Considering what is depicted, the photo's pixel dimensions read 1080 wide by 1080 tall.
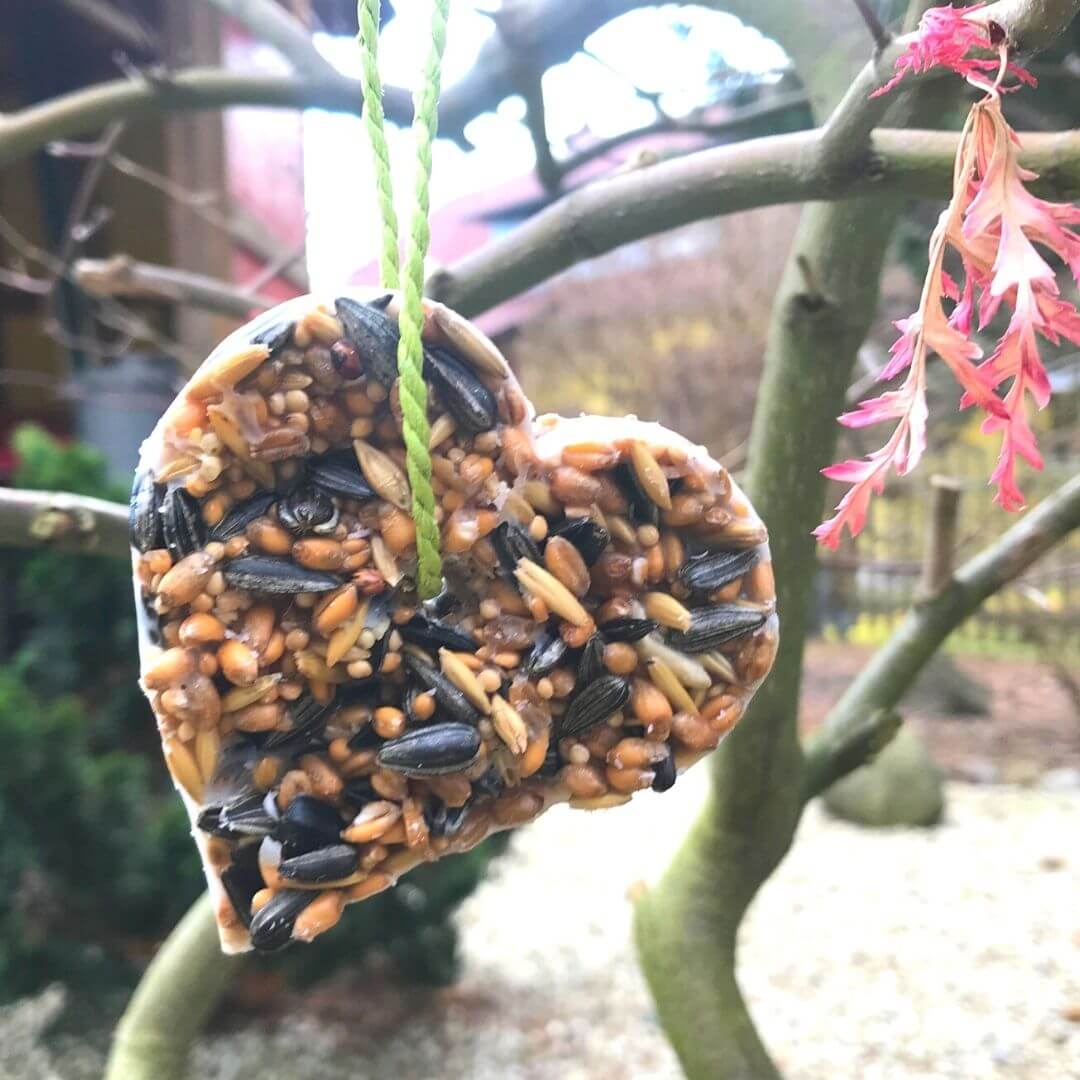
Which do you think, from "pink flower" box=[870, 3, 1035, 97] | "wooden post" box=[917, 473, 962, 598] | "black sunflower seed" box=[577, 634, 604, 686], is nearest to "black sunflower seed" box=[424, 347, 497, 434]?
"black sunflower seed" box=[577, 634, 604, 686]

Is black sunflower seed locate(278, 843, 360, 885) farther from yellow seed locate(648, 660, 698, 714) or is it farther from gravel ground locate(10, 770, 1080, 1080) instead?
gravel ground locate(10, 770, 1080, 1080)

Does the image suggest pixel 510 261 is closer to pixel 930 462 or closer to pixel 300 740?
pixel 300 740

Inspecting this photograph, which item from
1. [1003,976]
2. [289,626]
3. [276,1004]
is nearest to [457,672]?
[289,626]

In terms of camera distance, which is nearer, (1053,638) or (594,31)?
(594,31)

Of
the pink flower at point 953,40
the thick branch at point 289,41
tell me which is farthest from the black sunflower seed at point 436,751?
the thick branch at point 289,41

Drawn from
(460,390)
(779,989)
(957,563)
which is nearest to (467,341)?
(460,390)

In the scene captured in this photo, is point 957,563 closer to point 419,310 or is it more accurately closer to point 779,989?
point 779,989

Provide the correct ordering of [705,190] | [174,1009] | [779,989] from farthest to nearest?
[779,989]
[174,1009]
[705,190]
